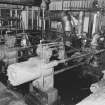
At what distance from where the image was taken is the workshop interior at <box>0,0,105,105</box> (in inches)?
99.1

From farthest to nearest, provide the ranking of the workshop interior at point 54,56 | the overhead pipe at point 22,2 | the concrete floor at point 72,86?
the overhead pipe at point 22,2 < the concrete floor at point 72,86 < the workshop interior at point 54,56

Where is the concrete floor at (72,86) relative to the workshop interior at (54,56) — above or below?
below

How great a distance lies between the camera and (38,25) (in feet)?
27.6

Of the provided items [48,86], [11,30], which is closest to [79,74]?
[48,86]

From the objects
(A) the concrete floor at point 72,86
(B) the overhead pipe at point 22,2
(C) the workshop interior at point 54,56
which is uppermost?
(B) the overhead pipe at point 22,2

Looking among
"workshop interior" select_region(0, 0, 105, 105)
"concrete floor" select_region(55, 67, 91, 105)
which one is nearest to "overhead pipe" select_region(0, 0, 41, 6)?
"workshop interior" select_region(0, 0, 105, 105)

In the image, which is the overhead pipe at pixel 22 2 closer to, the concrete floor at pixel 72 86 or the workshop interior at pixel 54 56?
the workshop interior at pixel 54 56

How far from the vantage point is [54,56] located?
3.27m

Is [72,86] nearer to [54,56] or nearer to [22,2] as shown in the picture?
[54,56]

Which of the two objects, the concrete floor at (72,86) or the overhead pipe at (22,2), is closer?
the concrete floor at (72,86)

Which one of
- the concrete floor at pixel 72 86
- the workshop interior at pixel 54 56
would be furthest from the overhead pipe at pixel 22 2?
the concrete floor at pixel 72 86

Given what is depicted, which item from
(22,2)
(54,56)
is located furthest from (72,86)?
(22,2)

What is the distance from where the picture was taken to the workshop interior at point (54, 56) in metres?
2.52

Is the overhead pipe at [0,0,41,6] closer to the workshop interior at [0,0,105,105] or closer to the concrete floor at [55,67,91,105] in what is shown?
the workshop interior at [0,0,105,105]
